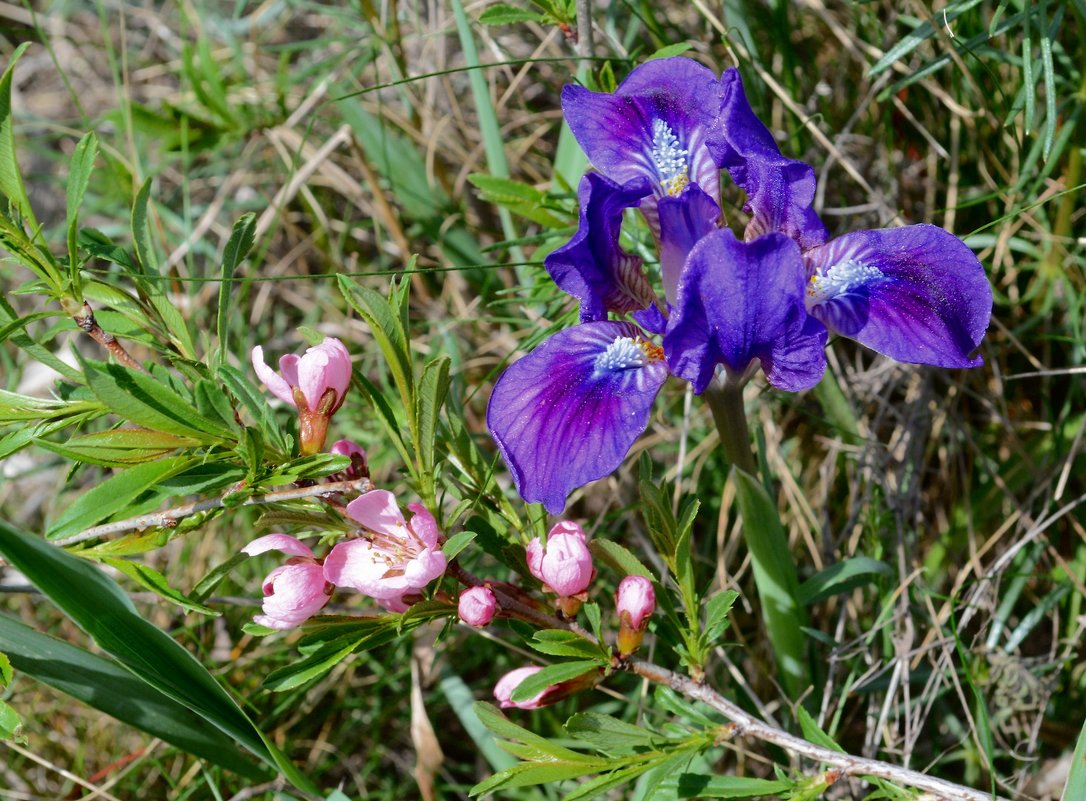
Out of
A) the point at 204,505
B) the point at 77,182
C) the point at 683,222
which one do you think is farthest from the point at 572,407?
the point at 77,182

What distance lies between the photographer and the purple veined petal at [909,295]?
159cm

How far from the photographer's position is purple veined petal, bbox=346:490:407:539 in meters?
1.47

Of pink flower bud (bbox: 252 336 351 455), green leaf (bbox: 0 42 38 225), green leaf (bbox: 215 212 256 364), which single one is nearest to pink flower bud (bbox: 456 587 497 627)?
pink flower bud (bbox: 252 336 351 455)

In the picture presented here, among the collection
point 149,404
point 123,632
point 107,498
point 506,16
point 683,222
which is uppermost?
point 506,16

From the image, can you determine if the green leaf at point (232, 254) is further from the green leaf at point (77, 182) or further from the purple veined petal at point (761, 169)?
the purple veined petal at point (761, 169)

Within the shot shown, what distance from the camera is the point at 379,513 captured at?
1.50 metres

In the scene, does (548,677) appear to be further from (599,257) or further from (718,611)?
(599,257)

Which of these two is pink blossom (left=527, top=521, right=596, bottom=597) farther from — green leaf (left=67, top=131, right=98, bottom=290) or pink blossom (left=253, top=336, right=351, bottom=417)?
green leaf (left=67, top=131, right=98, bottom=290)

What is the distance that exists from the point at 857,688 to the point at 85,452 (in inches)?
56.8

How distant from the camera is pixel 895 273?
166 centimetres

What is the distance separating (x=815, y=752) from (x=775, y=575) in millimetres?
318

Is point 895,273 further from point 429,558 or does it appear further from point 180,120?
point 180,120

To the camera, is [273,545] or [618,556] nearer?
[273,545]

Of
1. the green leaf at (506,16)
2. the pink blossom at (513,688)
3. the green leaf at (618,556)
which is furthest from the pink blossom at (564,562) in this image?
the green leaf at (506,16)
